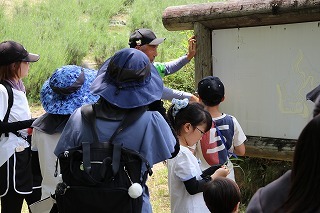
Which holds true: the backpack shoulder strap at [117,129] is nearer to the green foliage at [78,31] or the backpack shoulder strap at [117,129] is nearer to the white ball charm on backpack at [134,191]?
the white ball charm on backpack at [134,191]

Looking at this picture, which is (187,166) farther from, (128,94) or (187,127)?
(128,94)

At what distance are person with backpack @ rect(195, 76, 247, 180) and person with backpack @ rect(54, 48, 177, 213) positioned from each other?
3.23 ft

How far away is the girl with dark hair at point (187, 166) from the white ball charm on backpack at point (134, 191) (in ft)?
1.94

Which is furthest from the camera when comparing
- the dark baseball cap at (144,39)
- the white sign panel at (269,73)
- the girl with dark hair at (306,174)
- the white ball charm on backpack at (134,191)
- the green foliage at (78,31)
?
the green foliage at (78,31)

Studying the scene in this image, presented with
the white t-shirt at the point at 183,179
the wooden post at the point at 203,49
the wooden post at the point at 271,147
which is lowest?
the wooden post at the point at 271,147

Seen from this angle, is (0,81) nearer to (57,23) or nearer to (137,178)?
(137,178)

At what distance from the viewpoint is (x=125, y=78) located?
8.63 ft

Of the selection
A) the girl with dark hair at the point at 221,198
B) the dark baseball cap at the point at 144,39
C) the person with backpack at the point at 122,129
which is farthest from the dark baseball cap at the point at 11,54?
the girl with dark hair at the point at 221,198

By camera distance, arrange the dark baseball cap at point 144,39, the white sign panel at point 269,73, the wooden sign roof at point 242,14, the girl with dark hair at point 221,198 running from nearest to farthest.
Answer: the girl with dark hair at point 221,198
the wooden sign roof at point 242,14
the white sign panel at point 269,73
the dark baseball cap at point 144,39

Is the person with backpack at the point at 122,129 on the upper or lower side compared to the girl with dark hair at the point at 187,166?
upper

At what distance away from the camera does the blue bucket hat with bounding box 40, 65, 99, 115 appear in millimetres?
3059

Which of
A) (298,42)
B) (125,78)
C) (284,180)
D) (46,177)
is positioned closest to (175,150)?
(125,78)

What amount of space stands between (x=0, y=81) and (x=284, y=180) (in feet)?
8.33

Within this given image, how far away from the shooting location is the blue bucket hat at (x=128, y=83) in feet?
8.56
